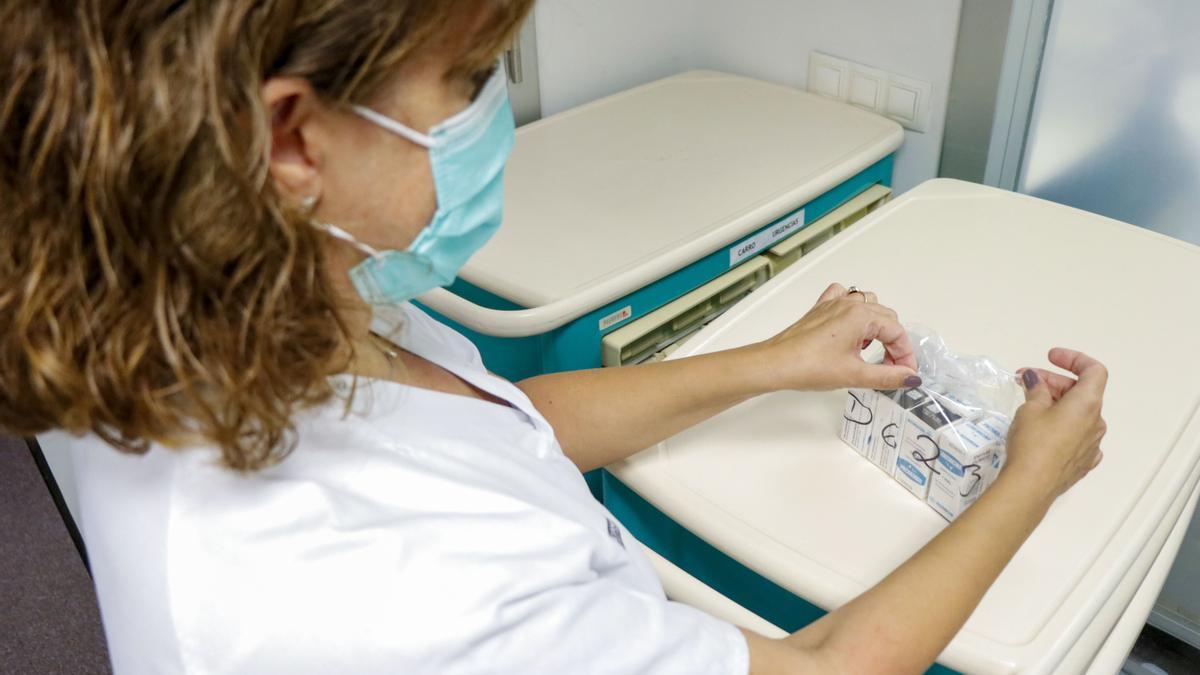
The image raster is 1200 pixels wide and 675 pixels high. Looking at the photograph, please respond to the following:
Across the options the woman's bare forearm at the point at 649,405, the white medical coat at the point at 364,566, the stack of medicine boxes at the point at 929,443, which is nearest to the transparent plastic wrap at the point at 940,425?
the stack of medicine boxes at the point at 929,443

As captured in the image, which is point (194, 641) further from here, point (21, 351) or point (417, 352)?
point (417, 352)

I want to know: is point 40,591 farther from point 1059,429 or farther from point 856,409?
point 1059,429

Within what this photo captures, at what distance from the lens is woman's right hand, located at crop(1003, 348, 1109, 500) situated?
0.73 meters

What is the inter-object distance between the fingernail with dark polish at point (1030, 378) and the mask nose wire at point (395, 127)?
0.55 m

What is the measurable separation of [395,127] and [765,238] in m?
0.83

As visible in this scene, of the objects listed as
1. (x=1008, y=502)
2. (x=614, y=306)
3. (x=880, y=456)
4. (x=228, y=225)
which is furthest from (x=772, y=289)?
(x=228, y=225)

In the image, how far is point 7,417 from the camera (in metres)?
0.49

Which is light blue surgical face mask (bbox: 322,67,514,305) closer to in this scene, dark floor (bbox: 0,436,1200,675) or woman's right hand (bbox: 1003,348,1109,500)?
woman's right hand (bbox: 1003,348,1109,500)

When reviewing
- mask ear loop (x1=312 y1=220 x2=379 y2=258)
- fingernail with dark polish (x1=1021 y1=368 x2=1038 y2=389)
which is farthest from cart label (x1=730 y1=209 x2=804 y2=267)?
mask ear loop (x1=312 y1=220 x2=379 y2=258)

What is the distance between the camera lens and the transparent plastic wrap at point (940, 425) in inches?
30.3

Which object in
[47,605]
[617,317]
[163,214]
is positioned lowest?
[47,605]

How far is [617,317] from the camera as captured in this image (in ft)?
3.85

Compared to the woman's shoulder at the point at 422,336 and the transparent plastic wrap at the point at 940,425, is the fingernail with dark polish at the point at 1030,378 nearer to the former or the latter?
the transparent plastic wrap at the point at 940,425

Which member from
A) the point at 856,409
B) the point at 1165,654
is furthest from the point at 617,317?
the point at 1165,654
